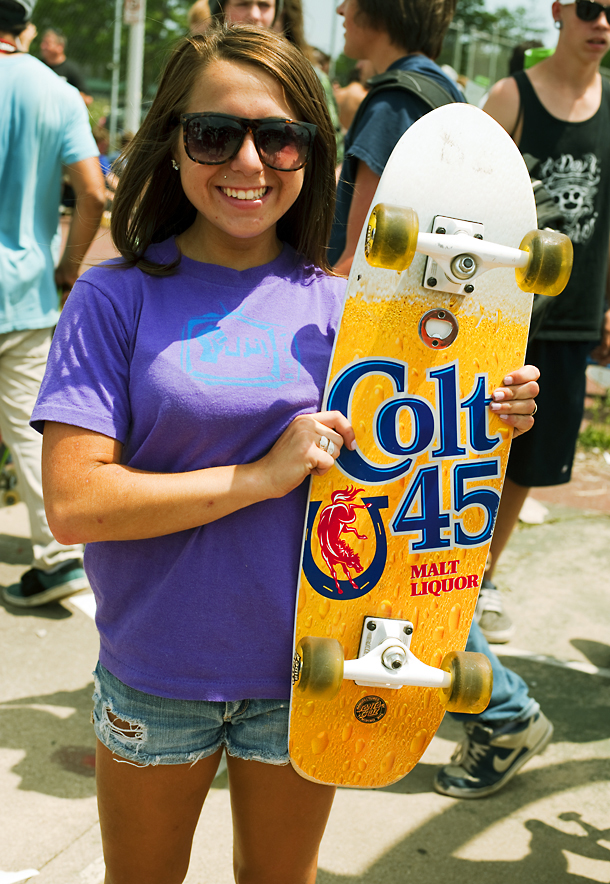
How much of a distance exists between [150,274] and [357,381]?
1.28 ft

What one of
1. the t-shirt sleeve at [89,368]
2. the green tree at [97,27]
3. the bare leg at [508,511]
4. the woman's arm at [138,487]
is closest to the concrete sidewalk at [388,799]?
the bare leg at [508,511]

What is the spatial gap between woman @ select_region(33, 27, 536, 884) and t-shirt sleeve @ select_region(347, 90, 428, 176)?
0.74 meters

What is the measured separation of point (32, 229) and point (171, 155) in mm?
1940

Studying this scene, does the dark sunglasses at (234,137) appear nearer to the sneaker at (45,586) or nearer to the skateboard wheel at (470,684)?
the skateboard wheel at (470,684)

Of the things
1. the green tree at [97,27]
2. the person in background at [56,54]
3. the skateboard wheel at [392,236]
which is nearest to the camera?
the skateboard wheel at [392,236]

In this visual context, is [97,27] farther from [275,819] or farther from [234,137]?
[275,819]

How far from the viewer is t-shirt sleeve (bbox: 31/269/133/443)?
120 cm

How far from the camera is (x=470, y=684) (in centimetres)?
138

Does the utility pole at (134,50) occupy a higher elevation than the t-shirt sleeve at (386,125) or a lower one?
higher

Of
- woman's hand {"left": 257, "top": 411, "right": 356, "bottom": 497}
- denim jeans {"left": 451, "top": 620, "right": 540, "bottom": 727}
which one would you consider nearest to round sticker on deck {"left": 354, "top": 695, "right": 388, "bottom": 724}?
Answer: woman's hand {"left": 257, "top": 411, "right": 356, "bottom": 497}

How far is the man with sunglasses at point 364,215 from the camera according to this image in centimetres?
225

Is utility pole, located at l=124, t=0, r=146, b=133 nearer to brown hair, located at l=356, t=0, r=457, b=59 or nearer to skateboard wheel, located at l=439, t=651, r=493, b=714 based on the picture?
brown hair, located at l=356, t=0, r=457, b=59

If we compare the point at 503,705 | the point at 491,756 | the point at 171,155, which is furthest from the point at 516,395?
the point at 491,756

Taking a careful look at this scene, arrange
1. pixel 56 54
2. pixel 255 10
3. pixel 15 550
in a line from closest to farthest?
pixel 255 10, pixel 15 550, pixel 56 54
